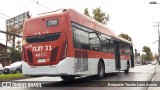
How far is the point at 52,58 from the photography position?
1337cm

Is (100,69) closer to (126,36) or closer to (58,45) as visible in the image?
(58,45)

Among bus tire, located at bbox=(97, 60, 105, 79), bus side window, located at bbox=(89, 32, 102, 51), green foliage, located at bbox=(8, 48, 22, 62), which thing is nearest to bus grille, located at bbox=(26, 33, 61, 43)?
bus side window, located at bbox=(89, 32, 102, 51)

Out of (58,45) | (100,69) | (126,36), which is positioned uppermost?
(126,36)

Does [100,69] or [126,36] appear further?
[126,36]

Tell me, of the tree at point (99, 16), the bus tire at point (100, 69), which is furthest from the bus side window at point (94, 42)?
the tree at point (99, 16)

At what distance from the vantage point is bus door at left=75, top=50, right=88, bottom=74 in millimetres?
14016

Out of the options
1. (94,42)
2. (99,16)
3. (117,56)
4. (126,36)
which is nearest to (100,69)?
(94,42)

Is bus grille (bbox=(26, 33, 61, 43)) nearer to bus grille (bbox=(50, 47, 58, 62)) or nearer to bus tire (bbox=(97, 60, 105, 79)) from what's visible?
bus grille (bbox=(50, 47, 58, 62))

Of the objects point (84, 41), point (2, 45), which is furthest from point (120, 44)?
point (2, 45)

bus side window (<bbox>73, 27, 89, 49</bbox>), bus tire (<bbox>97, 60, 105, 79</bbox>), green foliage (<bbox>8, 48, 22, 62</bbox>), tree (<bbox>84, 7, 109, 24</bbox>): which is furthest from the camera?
green foliage (<bbox>8, 48, 22, 62</bbox>)

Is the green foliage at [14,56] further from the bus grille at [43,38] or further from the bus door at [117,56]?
the bus grille at [43,38]

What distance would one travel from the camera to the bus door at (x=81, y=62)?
14.0 metres

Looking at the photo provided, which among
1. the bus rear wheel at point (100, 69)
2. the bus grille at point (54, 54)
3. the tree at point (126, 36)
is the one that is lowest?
the bus rear wheel at point (100, 69)

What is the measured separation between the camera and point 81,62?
14.6 meters
